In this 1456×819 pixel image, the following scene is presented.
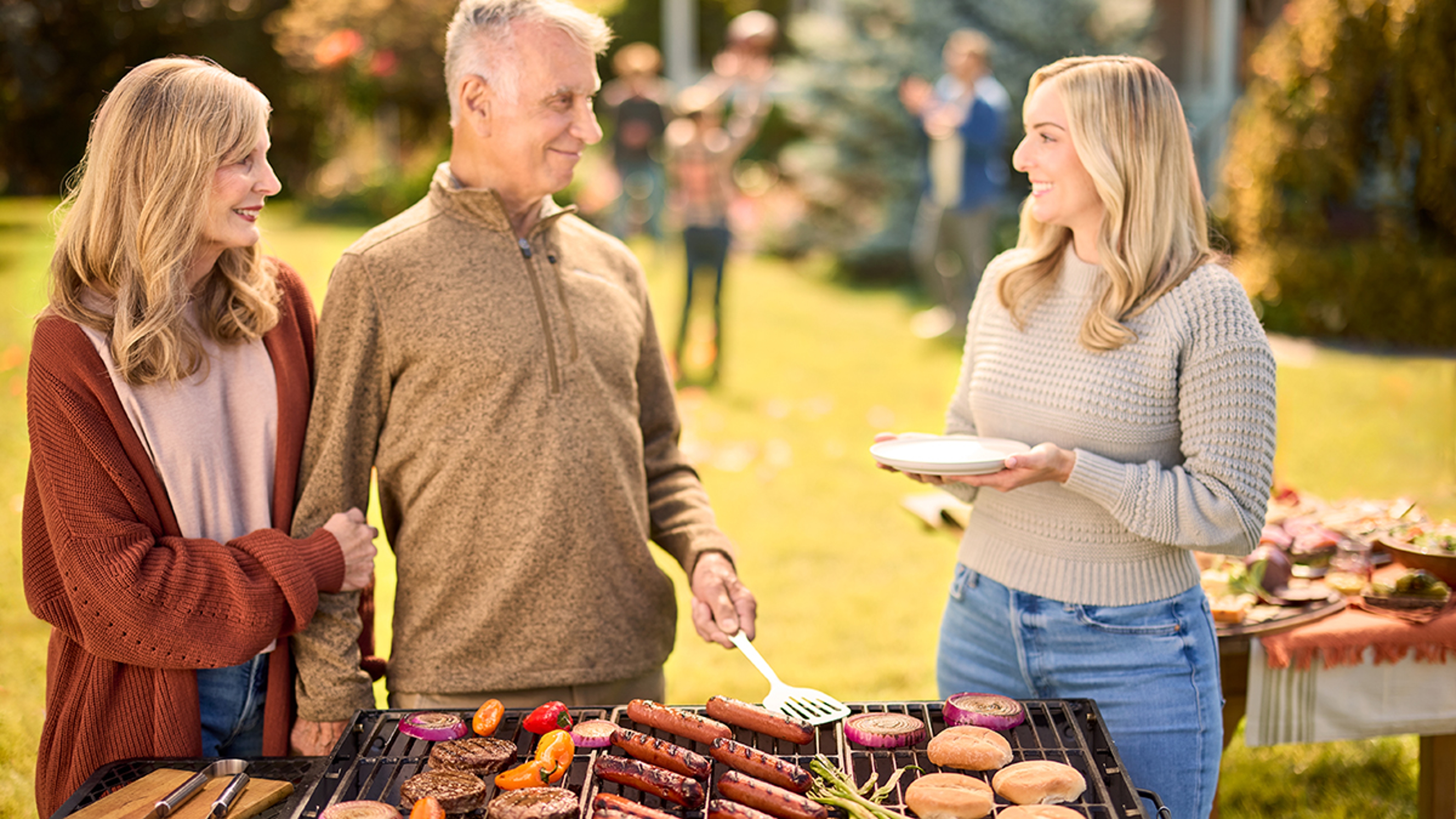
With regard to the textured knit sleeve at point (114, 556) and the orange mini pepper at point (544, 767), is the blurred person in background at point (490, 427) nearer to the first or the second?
the textured knit sleeve at point (114, 556)

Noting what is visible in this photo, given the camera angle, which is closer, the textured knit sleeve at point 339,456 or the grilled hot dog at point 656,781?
the grilled hot dog at point 656,781

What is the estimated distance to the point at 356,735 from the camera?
2.09 meters

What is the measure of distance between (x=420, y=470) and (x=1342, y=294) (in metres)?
9.12

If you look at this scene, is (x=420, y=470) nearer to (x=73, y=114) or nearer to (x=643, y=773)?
(x=643, y=773)

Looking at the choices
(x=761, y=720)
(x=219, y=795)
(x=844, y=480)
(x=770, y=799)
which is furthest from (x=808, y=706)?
(x=844, y=480)

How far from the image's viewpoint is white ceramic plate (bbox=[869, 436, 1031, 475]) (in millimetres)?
2348

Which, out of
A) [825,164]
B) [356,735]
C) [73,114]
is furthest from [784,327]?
[356,735]

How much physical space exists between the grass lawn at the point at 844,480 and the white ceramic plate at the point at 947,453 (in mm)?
1495

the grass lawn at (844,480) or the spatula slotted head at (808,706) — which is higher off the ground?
the spatula slotted head at (808,706)

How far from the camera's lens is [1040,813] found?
1.78m

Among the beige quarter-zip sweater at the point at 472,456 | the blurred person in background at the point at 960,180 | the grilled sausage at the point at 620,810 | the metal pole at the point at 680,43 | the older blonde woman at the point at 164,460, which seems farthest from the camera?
the metal pole at the point at 680,43

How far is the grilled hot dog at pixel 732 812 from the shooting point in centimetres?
179

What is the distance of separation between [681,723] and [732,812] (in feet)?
0.96

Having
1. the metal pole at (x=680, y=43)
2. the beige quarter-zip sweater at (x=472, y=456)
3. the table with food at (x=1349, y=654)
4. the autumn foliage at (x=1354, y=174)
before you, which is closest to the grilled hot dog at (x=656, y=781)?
the beige quarter-zip sweater at (x=472, y=456)
